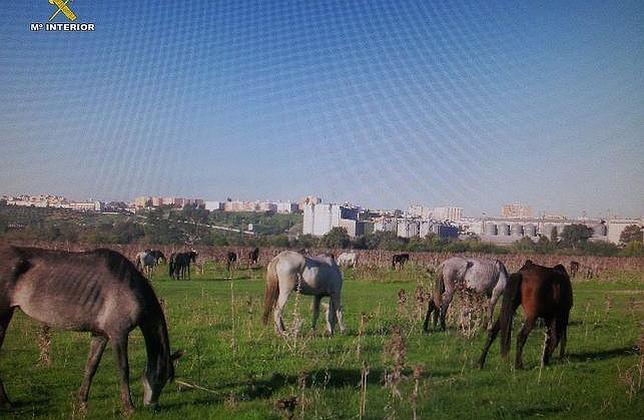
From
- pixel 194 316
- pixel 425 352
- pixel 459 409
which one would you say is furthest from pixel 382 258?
pixel 459 409

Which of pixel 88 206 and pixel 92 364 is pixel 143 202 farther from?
pixel 92 364

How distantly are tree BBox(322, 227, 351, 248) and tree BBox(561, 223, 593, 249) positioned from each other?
16476 mm

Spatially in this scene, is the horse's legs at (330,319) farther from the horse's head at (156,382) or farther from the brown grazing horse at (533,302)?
the horse's head at (156,382)

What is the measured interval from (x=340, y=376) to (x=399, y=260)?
906 inches

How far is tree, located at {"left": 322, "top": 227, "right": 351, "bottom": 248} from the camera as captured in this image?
123ft

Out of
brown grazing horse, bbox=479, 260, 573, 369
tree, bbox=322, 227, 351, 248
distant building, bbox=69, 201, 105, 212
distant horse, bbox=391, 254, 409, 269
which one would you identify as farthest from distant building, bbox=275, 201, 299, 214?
brown grazing horse, bbox=479, 260, 573, 369

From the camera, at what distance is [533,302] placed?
279 inches

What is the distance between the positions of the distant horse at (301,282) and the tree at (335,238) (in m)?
27.0

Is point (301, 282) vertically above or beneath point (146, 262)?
above

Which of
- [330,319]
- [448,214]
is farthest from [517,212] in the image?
[448,214]

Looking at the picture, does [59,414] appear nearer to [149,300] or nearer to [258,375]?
[149,300]

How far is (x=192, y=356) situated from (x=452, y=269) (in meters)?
5.61

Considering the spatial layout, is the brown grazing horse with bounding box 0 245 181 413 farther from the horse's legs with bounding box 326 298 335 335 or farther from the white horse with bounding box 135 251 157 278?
the white horse with bounding box 135 251 157 278

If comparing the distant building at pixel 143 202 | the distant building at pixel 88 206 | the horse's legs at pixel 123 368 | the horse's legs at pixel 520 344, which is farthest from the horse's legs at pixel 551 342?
the distant building at pixel 143 202
